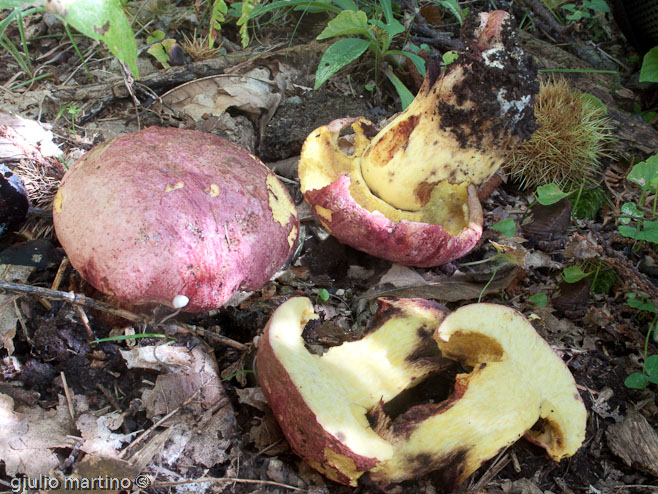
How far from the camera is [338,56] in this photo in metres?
2.68

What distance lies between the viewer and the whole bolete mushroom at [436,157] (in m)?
1.96

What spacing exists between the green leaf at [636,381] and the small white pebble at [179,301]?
5.73 ft

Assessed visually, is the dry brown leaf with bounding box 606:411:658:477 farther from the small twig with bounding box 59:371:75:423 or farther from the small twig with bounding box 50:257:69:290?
the small twig with bounding box 50:257:69:290

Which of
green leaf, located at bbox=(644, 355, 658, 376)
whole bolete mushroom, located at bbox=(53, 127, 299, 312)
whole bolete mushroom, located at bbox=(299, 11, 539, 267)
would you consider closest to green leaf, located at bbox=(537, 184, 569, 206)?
whole bolete mushroom, located at bbox=(299, 11, 539, 267)

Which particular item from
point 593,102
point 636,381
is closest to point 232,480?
point 636,381

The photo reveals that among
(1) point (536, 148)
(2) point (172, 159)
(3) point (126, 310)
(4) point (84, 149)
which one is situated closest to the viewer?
(2) point (172, 159)

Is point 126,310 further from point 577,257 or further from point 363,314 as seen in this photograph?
point 577,257

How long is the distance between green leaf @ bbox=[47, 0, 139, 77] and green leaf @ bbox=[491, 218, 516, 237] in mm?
1811

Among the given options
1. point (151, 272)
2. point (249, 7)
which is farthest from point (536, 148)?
point (151, 272)

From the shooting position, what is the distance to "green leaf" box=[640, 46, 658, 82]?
3156 millimetres

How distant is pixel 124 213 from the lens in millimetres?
1621

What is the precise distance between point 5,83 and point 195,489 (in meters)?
2.61

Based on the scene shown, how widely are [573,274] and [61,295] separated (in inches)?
83.8

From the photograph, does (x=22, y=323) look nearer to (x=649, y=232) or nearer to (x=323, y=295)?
(x=323, y=295)
